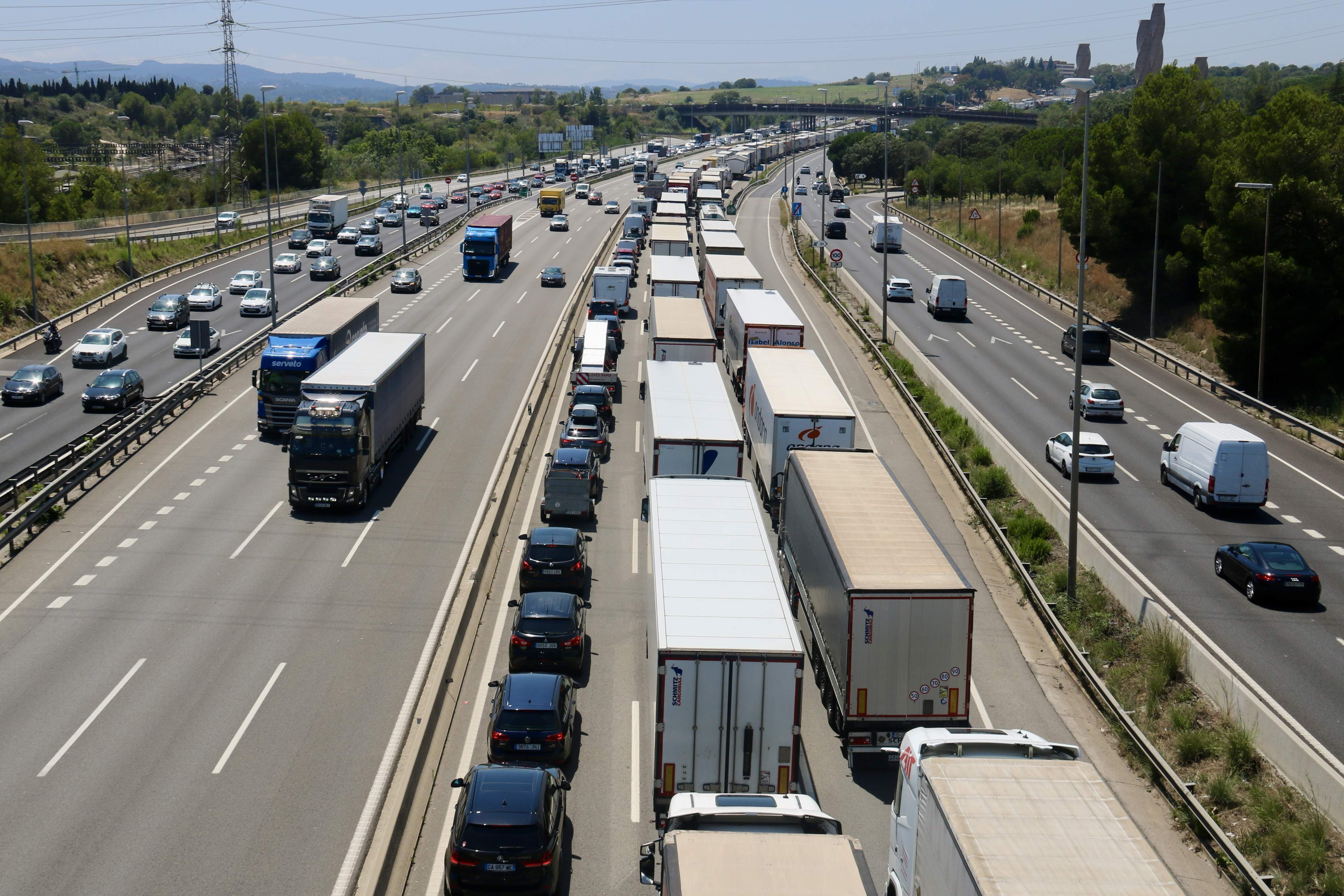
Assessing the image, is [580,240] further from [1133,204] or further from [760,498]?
[760,498]

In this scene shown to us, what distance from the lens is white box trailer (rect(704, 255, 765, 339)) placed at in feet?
194

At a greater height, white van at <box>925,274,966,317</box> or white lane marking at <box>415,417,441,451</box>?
white van at <box>925,274,966,317</box>

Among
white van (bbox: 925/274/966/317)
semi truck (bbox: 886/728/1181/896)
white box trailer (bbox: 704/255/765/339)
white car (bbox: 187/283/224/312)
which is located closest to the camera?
semi truck (bbox: 886/728/1181/896)

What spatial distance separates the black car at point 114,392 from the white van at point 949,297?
41.2 meters

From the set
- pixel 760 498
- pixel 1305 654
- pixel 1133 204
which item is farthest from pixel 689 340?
pixel 1133 204

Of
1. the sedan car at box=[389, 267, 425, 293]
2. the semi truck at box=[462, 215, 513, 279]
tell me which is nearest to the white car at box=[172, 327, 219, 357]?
the sedan car at box=[389, 267, 425, 293]

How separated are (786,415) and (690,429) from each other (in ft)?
8.64

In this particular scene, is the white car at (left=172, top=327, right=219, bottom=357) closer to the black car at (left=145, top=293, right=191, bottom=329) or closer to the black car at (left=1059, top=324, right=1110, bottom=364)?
the black car at (left=145, top=293, right=191, bottom=329)

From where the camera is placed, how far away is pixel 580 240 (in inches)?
3809

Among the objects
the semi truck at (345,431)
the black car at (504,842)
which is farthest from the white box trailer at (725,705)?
the semi truck at (345,431)

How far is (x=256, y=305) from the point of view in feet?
216

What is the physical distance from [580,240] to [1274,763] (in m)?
80.6

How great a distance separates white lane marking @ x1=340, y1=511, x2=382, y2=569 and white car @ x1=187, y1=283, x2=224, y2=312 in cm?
3704

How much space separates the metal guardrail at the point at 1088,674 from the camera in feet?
59.5
